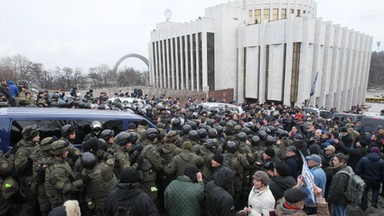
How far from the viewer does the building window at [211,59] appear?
32312 mm

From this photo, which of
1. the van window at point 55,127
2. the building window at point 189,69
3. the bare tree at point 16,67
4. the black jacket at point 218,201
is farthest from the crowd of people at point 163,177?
the bare tree at point 16,67

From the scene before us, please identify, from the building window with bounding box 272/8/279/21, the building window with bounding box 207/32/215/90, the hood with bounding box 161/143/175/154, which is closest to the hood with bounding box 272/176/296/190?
the hood with bounding box 161/143/175/154

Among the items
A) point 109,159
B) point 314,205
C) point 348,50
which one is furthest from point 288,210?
point 348,50

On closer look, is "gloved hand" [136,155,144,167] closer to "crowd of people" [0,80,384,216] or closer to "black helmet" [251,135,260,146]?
"crowd of people" [0,80,384,216]

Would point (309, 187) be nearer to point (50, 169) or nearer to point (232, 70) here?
point (50, 169)

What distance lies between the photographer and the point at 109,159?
407 centimetres

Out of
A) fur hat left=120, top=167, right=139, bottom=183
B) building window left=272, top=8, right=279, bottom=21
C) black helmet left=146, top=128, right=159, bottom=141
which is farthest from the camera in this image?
building window left=272, top=8, right=279, bottom=21

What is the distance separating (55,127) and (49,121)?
192 mm

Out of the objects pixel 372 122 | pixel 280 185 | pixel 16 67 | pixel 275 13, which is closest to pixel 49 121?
pixel 280 185

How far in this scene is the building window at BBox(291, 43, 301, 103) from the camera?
90.5 feet

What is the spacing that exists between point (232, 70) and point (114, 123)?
94.4 feet

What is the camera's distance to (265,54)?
29859 mm

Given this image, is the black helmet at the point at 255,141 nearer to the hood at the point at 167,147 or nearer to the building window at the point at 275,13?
the hood at the point at 167,147

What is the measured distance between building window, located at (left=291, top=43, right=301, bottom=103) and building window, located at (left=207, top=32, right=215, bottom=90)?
A: 10397mm
